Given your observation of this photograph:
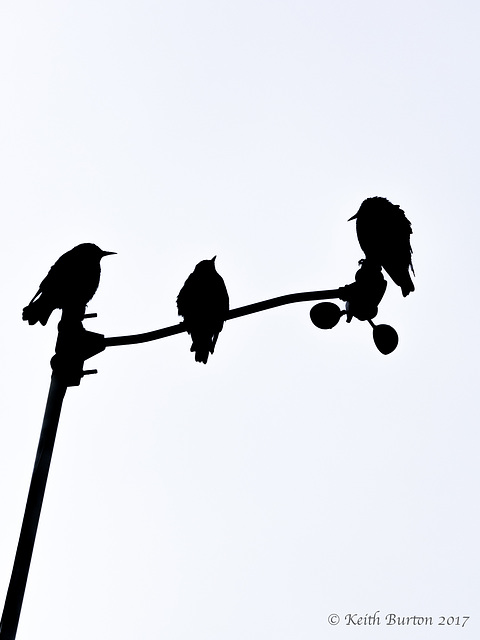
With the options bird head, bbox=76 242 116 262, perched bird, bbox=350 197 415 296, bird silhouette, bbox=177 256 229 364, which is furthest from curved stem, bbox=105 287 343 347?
bird head, bbox=76 242 116 262

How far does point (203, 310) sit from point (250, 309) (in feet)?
2.23

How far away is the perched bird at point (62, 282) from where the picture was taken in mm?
5188

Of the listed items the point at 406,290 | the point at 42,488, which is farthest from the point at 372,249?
the point at 42,488

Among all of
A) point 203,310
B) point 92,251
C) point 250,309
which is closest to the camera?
point 250,309

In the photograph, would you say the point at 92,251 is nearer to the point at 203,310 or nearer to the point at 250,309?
the point at 203,310

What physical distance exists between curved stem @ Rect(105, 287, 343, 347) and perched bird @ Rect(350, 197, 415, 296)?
636 millimetres

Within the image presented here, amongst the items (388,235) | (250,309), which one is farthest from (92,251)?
(388,235)

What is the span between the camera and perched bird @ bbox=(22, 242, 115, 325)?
5.19m

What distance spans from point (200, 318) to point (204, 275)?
167cm

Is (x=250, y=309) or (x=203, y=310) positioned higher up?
(x=203, y=310)

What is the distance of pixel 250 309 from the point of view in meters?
4.61

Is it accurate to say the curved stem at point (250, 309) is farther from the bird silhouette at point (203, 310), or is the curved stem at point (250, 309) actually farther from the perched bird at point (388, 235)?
the perched bird at point (388, 235)

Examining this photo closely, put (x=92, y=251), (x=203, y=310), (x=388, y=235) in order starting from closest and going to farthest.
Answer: (x=203, y=310) < (x=388, y=235) < (x=92, y=251)

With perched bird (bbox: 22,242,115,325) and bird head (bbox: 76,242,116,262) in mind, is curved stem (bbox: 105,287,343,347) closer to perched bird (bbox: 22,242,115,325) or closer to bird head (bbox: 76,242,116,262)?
perched bird (bbox: 22,242,115,325)
